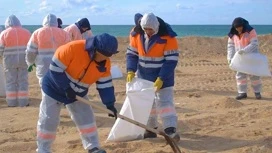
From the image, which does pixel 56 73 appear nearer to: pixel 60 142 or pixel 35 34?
pixel 60 142

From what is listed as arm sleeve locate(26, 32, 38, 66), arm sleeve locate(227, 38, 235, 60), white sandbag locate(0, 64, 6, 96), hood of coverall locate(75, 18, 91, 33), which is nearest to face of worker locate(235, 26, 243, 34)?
arm sleeve locate(227, 38, 235, 60)

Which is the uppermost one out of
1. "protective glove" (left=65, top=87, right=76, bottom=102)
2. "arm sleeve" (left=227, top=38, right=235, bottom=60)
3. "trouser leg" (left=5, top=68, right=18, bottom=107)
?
"protective glove" (left=65, top=87, right=76, bottom=102)

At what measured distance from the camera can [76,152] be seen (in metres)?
6.65

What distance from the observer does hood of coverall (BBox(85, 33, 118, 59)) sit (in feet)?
17.4

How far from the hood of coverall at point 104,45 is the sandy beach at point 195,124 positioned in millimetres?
1692

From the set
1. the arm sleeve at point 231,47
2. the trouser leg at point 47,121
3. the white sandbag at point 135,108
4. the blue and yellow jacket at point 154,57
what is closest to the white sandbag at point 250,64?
the arm sleeve at point 231,47

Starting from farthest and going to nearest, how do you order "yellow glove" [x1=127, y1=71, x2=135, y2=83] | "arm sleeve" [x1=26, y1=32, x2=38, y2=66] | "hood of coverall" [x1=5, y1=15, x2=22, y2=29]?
"hood of coverall" [x1=5, y1=15, x2=22, y2=29] → "arm sleeve" [x1=26, y1=32, x2=38, y2=66] → "yellow glove" [x1=127, y1=71, x2=135, y2=83]

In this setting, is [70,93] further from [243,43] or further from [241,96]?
[241,96]

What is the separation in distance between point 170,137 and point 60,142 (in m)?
1.66

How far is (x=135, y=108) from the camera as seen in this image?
6824 millimetres

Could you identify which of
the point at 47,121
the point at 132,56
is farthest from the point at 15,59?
the point at 47,121

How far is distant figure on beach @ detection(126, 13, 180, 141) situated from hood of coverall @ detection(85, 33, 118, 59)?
1.29 m

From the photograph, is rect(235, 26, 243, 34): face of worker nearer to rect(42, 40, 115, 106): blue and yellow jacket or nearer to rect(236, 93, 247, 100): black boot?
rect(236, 93, 247, 100): black boot

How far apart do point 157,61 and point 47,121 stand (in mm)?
1765
